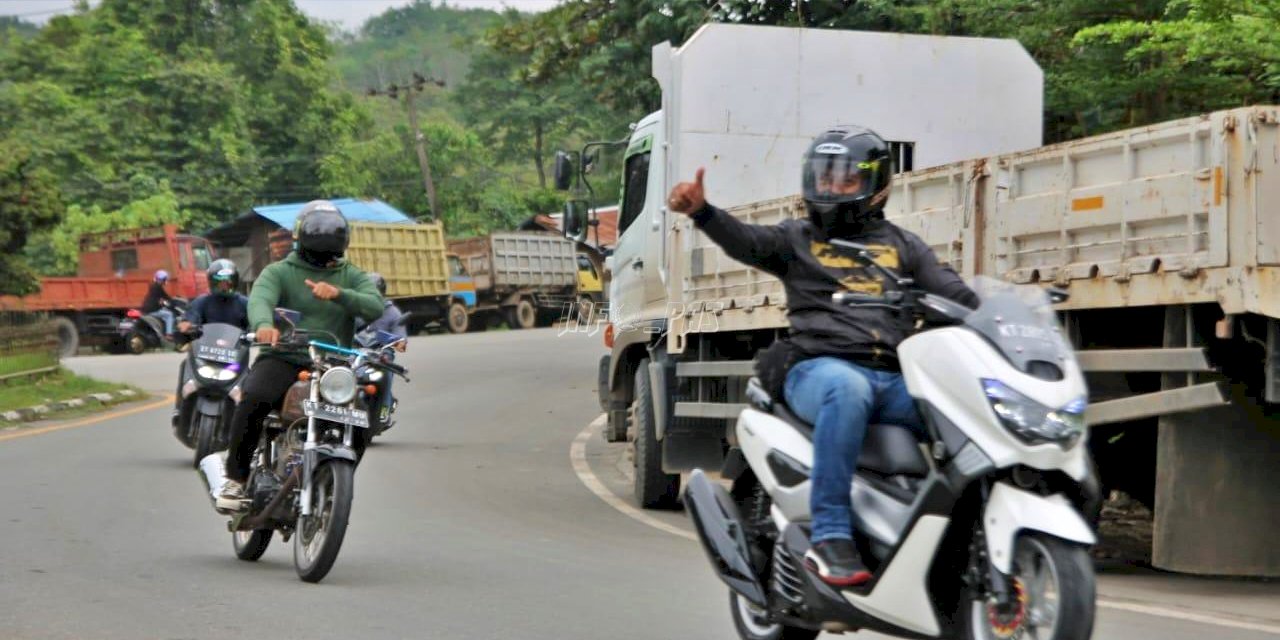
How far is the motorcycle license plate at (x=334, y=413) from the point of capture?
25.3 ft

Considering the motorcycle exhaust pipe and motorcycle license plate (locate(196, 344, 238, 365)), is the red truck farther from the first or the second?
the motorcycle exhaust pipe

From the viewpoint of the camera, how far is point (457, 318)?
4784 cm

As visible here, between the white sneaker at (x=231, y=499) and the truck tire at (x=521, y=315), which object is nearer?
the white sneaker at (x=231, y=499)

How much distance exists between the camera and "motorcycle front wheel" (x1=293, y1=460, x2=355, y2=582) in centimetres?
740

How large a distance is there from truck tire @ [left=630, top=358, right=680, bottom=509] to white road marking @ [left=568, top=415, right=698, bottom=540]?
14cm

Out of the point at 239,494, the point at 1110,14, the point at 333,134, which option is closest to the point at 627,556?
the point at 239,494

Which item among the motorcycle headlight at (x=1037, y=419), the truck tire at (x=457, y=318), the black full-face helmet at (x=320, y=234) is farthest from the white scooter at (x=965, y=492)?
the truck tire at (x=457, y=318)

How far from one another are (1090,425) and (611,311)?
6579 millimetres

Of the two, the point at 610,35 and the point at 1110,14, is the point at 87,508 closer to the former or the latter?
the point at 1110,14

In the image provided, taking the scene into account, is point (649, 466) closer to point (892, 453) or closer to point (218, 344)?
point (218, 344)

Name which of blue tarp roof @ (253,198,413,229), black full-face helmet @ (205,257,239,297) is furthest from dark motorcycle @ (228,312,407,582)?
blue tarp roof @ (253,198,413,229)

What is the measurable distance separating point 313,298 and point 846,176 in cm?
353

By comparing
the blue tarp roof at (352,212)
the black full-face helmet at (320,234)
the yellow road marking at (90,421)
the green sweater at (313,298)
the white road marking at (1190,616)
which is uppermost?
the blue tarp roof at (352,212)

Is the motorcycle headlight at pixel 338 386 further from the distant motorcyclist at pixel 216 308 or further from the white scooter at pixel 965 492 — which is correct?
the distant motorcyclist at pixel 216 308
